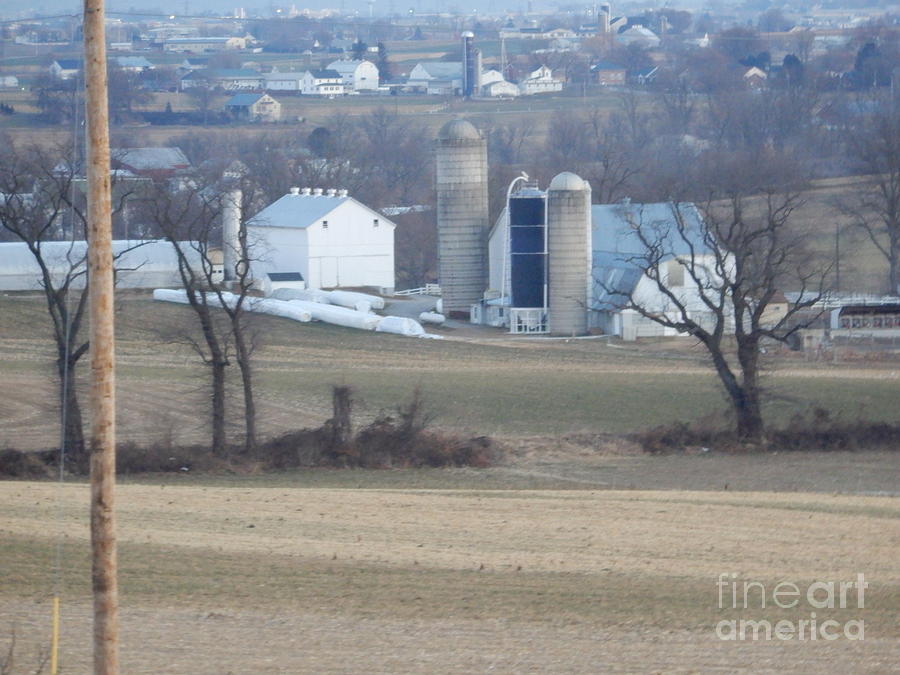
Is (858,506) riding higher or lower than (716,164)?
lower

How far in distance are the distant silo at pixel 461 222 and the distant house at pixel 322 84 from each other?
97.9 meters

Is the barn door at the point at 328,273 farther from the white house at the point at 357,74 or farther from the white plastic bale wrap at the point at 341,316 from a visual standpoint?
the white house at the point at 357,74

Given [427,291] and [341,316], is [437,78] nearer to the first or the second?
[427,291]

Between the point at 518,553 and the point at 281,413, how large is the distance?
16594 mm

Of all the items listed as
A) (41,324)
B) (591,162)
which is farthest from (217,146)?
(41,324)

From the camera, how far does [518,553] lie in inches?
587

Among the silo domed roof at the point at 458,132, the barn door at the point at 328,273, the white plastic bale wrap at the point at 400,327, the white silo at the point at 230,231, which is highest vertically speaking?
the silo domed roof at the point at 458,132

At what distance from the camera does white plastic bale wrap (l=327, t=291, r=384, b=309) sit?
50.0m

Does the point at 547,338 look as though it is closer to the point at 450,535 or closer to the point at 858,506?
the point at 858,506

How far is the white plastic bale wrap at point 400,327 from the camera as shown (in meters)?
44.9

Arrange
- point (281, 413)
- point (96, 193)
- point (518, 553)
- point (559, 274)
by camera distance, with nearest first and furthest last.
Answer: point (96, 193)
point (518, 553)
point (281, 413)
point (559, 274)

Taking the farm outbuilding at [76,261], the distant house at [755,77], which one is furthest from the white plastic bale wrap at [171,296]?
the distant house at [755,77]

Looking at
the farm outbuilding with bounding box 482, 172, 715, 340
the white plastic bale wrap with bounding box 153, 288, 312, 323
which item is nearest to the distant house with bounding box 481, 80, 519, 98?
the farm outbuilding with bounding box 482, 172, 715, 340

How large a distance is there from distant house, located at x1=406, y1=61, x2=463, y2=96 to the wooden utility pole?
14499 centimetres
